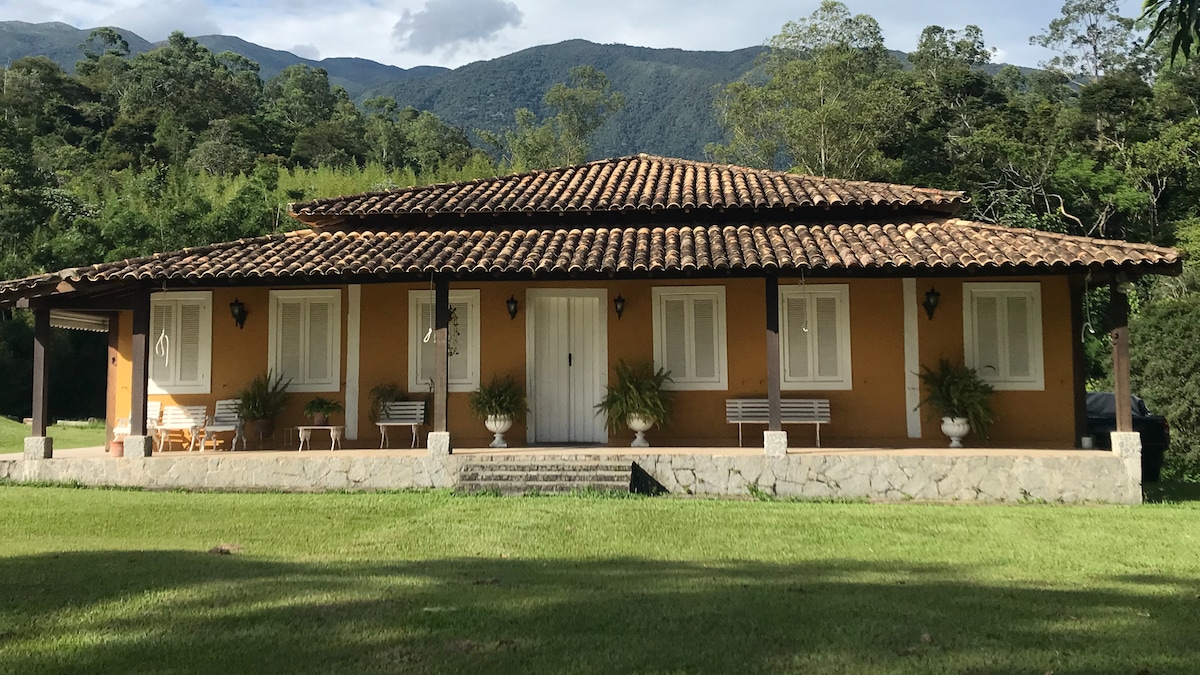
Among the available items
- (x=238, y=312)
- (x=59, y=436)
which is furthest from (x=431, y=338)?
(x=59, y=436)

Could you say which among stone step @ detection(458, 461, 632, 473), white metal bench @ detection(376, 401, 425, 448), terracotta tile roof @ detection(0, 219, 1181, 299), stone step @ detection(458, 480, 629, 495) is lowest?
stone step @ detection(458, 480, 629, 495)

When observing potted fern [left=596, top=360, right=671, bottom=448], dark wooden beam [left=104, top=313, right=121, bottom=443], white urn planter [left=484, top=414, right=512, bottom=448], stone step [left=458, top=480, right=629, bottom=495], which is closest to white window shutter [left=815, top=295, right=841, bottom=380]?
potted fern [left=596, top=360, right=671, bottom=448]

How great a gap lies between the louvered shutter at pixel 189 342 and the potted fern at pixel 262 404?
2.85 feet

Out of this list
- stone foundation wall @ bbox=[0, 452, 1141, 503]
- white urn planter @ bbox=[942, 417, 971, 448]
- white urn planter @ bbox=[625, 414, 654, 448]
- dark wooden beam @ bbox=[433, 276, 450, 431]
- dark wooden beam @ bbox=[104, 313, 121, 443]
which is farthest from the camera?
dark wooden beam @ bbox=[104, 313, 121, 443]

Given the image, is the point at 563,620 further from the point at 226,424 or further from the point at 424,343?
the point at 226,424

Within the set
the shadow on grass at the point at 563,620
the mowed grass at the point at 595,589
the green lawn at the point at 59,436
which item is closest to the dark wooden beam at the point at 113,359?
the green lawn at the point at 59,436

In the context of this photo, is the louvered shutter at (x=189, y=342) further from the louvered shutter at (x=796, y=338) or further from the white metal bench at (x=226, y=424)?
the louvered shutter at (x=796, y=338)

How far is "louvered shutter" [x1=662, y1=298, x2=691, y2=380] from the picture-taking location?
12.5 m

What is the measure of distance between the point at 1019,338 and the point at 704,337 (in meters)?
4.45

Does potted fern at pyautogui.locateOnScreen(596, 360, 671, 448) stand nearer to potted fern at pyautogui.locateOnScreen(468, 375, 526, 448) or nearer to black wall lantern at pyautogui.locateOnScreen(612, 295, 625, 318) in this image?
black wall lantern at pyautogui.locateOnScreen(612, 295, 625, 318)

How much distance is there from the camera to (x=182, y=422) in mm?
12398

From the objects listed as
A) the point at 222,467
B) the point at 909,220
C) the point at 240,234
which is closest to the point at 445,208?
the point at 222,467

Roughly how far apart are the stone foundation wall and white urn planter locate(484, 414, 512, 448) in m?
1.12

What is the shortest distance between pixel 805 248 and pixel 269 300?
25.9 ft
